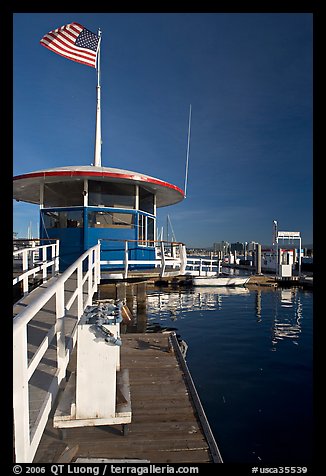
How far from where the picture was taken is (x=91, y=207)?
36.7 feet

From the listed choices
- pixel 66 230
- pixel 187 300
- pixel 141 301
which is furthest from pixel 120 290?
pixel 187 300

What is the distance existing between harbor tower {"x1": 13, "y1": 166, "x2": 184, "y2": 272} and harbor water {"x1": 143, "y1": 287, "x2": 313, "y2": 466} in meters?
3.90

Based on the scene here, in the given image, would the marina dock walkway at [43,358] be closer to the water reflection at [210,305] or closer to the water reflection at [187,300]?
the water reflection at [210,305]

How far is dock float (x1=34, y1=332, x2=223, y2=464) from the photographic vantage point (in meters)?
2.73

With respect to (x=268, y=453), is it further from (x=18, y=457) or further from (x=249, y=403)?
(x=18, y=457)

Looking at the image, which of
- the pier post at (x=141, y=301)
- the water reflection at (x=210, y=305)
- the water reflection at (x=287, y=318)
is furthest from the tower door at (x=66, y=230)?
the water reflection at (x=287, y=318)

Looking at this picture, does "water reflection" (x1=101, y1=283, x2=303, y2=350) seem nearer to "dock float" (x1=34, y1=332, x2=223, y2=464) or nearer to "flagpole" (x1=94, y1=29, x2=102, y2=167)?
"dock float" (x1=34, y1=332, x2=223, y2=464)

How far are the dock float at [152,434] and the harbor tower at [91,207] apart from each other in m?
7.09

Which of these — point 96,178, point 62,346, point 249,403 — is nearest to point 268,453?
point 249,403

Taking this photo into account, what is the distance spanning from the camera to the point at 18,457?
6.38 ft

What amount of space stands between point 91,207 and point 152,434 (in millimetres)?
9407

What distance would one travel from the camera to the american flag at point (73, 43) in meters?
10.4

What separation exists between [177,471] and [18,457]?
1.60m

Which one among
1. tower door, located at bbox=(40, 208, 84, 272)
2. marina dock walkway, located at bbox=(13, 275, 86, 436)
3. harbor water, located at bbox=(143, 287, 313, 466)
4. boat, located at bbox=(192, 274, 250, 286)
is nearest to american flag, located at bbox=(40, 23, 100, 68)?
tower door, located at bbox=(40, 208, 84, 272)
